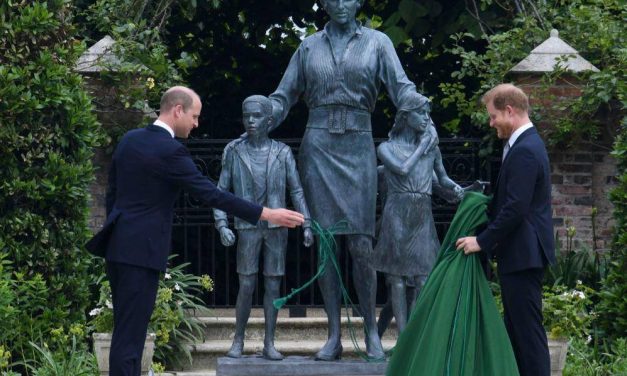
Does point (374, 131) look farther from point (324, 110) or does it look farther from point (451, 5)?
point (324, 110)

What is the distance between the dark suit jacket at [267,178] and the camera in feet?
25.0

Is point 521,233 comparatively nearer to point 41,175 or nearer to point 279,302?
point 279,302

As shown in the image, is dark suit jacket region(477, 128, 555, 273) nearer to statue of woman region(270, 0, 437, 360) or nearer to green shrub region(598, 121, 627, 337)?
statue of woman region(270, 0, 437, 360)

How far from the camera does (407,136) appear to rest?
7672 millimetres

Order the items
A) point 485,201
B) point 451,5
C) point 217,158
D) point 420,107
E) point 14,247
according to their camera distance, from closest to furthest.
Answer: point 485,201, point 420,107, point 14,247, point 217,158, point 451,5

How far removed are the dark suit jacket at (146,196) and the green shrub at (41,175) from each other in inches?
84.9

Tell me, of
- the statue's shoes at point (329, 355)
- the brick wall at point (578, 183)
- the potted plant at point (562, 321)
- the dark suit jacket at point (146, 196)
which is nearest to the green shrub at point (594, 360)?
the potted plant at point (562, 321)

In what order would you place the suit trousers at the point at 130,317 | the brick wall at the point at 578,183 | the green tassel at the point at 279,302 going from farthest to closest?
the brick wall at the point at 578,183 → the green tassel at the point at 279,302 → the suit trousers at the point at 130,317

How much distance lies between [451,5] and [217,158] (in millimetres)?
2369

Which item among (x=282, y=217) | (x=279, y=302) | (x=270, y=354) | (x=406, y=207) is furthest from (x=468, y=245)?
(x=270, y=354)

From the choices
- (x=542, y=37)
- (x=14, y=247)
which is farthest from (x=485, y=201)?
(x=542, y=37)

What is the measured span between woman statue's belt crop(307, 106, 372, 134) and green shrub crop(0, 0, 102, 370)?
6.39ft

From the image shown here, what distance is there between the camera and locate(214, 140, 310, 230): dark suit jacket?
761cm

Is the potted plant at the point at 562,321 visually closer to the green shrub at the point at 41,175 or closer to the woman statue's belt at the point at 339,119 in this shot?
the woman statue's belt at the point at 339,119
